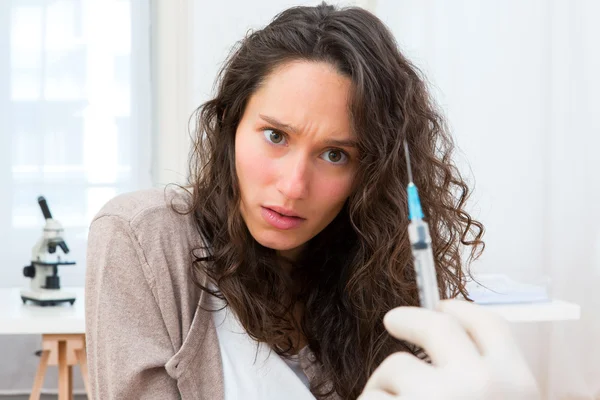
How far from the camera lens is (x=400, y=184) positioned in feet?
4.26

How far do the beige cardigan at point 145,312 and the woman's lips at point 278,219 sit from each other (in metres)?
0.17

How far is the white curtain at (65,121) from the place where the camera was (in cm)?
281

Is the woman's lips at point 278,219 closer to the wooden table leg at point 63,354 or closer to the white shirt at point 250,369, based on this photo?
the white shirt at point 250,369

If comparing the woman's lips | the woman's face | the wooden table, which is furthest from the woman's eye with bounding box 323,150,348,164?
the wooden table

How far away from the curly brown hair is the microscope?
968 mm

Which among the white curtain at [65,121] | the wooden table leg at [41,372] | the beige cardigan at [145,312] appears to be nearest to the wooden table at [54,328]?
the wooden table leg at [41,372]

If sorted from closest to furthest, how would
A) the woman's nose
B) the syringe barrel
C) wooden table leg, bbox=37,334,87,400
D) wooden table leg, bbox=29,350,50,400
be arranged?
the syringe barrel, the woman's nose, wooden table leg, bbox=37,334,87,400, wooden table leg, bbox=29,350,50,400

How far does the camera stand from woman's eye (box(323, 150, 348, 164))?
120 cm

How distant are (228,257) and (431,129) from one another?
0.43 m

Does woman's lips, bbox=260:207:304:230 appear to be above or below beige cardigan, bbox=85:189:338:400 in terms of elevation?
above

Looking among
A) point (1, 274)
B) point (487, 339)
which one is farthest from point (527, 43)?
point (487, 339)

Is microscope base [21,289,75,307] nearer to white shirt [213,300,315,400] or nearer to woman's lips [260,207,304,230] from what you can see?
white shirt [213,300,315,400]

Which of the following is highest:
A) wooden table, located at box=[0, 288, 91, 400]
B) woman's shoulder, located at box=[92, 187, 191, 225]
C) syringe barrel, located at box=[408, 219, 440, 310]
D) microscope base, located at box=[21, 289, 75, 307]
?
woman's shoulder, located at box=[92, 187, 191, 225]

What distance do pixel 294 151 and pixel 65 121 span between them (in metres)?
1.90
